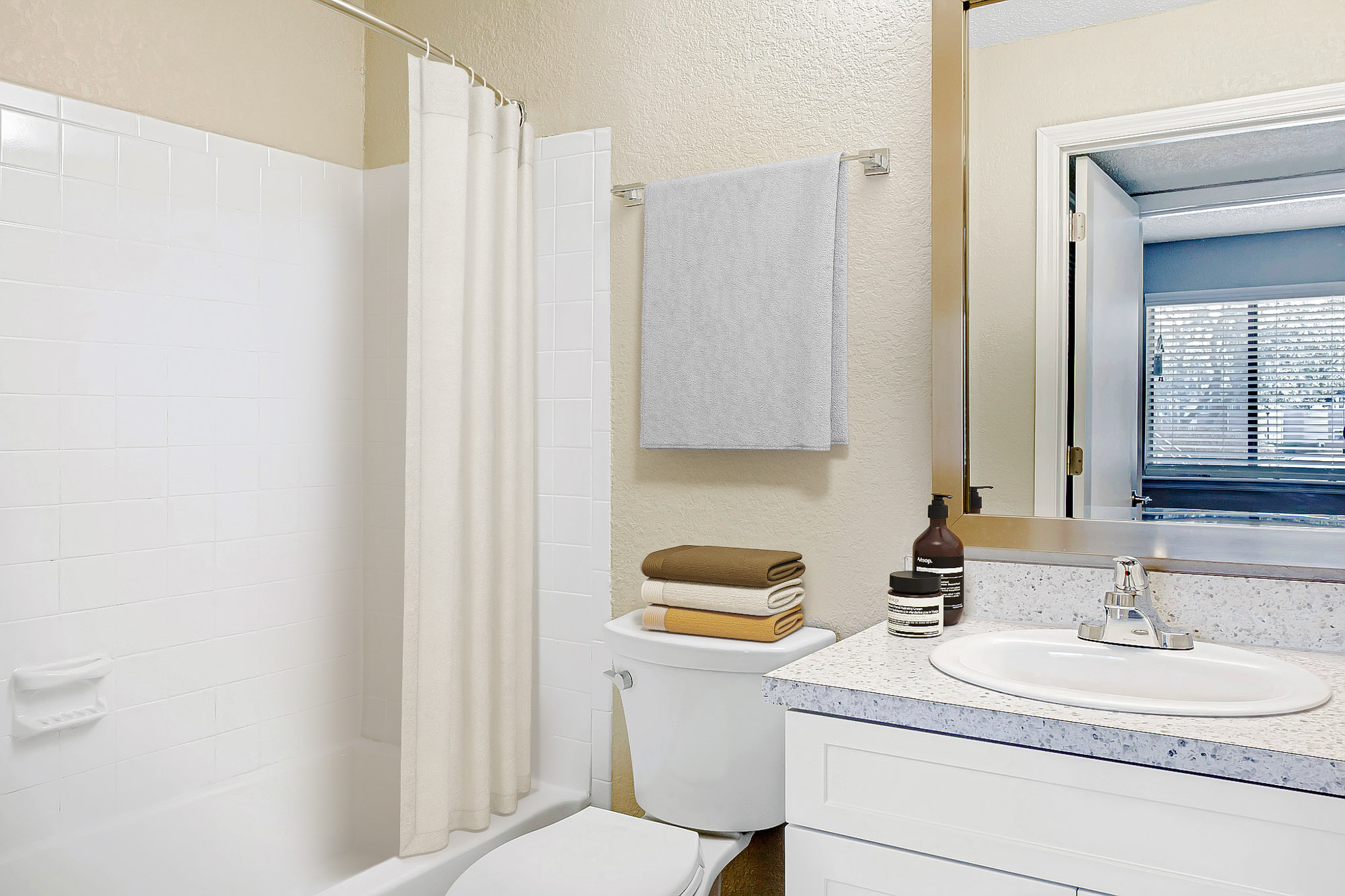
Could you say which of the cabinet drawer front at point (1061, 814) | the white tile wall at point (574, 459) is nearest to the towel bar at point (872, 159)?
the white tile wall at point (574, 459)

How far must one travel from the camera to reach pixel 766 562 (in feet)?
5.24

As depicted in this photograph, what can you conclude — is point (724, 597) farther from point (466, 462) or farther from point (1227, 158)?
point (1227, 158)

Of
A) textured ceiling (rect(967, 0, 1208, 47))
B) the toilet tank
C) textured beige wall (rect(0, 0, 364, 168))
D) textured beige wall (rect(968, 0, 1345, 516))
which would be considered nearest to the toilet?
the toilet tank

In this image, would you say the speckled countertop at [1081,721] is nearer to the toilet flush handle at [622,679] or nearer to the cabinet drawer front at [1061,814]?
the cabinet drawer front at [1061,814]

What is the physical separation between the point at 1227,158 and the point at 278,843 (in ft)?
7.62

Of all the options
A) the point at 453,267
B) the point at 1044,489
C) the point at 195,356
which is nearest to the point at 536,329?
the point at 453,267

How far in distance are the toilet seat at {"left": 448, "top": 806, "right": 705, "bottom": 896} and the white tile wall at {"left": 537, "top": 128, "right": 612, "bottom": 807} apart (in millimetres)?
511

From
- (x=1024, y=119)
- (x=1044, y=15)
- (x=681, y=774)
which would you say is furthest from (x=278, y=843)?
(x=1044, y=15)

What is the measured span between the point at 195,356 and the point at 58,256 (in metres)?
0.33

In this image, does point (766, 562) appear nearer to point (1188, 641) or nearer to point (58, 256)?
point (1188, 641)

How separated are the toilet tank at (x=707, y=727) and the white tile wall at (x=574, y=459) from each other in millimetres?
345

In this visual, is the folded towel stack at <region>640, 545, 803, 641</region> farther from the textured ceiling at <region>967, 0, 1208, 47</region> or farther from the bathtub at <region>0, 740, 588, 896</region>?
the textured ceiling at <region>967, 0, 1208, 47</region>

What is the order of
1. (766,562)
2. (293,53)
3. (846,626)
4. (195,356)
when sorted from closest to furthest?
(766,562) → (846,626) → (195,356) → (293,53)

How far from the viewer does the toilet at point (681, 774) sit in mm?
1378
